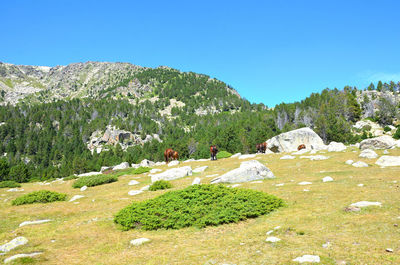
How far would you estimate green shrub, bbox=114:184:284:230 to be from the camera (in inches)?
384

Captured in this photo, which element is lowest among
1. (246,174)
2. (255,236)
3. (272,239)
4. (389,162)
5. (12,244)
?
(255,236)

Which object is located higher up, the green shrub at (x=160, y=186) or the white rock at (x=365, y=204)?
the green shrub at (x=160, y=186)

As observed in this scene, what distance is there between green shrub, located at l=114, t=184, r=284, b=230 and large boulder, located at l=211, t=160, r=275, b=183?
634 centimetres

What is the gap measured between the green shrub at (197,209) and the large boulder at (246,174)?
6336mm

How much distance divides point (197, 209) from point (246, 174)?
9.26 meters

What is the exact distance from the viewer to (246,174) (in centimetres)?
1862

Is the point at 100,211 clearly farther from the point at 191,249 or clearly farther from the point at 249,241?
the point at 249,241

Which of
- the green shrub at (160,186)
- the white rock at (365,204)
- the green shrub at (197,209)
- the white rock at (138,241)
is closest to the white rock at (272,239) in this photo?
the green shrub at (197,209)

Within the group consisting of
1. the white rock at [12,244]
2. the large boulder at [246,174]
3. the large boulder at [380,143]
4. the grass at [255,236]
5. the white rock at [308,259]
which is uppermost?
the large boulder at [380,143]

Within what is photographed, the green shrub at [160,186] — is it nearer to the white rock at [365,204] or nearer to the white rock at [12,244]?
the white rock at [12,244]

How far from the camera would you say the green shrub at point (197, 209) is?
975 centimetres

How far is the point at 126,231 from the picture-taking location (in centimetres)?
988

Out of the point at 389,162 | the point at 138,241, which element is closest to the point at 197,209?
the point at 138,241

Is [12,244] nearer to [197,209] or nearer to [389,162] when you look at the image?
[197,209]
